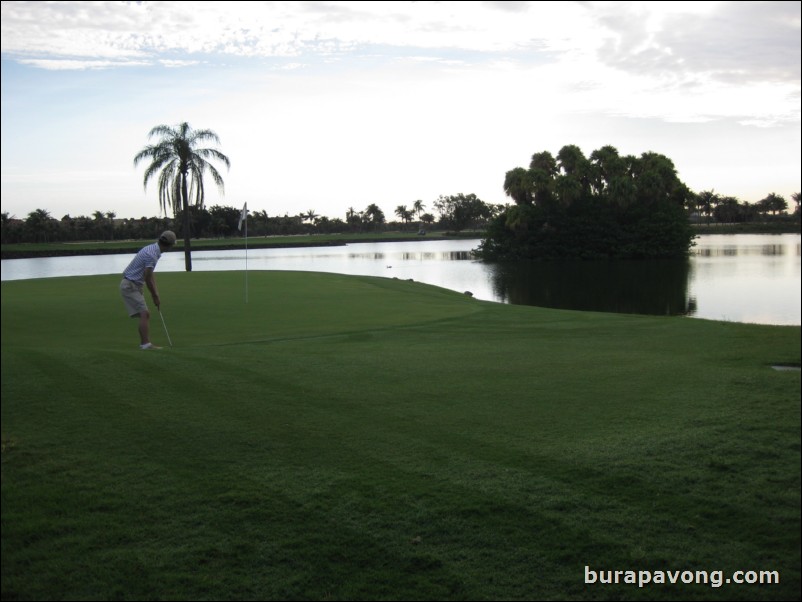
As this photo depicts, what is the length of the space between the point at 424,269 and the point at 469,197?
12783 centimetres

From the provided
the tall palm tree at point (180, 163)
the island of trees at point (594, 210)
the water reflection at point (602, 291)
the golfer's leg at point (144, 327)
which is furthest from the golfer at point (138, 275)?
the island of trees at point (594, 210)

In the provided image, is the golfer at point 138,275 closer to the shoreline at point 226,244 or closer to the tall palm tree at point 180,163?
the shoreline at point 226,244

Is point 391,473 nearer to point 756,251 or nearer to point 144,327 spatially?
point 144,327

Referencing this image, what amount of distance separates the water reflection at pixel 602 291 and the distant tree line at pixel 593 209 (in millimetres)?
26026

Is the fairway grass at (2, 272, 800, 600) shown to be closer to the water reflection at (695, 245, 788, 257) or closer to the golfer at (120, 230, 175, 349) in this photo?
the golfer at (120, 230, 175, 349)

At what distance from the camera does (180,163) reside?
37.0 metres

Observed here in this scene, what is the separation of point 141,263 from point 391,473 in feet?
16.7

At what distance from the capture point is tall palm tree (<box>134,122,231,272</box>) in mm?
36188

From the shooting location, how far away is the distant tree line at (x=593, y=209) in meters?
76.0

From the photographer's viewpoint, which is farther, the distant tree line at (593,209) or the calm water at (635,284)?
the distant tree line at (593,209)

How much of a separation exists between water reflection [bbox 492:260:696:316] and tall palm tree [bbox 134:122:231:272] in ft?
56.5

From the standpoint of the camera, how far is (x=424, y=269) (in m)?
54.7

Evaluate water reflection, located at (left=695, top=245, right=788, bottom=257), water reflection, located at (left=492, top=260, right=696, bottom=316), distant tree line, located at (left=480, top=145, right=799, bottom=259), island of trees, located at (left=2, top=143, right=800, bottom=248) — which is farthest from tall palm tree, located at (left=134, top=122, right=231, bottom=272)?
distant tree line, located at (left=480, top=145, right=799, bottom=259)

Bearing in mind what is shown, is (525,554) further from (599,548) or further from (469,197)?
(469,197)
